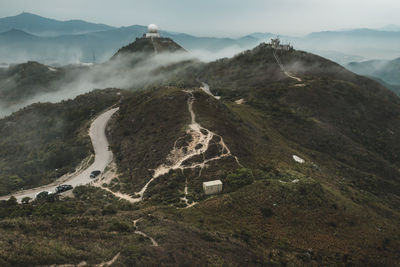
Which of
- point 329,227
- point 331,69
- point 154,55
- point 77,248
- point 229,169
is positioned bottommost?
point 329,227

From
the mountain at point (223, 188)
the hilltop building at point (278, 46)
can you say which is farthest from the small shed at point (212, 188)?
the hilltop building at point (278, 46)

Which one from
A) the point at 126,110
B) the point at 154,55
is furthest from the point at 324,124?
the point at 154,55

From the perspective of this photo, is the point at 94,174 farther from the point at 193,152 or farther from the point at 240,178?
the point at 240,178

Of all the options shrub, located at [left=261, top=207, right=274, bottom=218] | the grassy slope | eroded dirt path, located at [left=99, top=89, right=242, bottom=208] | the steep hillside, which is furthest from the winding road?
shrub, located at [left=261, top=207, right=274, bottom=218]

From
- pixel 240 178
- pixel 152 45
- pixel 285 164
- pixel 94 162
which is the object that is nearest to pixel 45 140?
pixel 94 162

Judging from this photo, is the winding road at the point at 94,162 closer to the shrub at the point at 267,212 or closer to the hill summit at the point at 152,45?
the shrub at the point at 267,212

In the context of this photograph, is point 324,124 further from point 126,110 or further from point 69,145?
point 69,145

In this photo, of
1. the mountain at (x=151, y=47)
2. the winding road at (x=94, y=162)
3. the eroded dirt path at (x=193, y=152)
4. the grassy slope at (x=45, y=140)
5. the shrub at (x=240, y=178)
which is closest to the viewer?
the shrub at (x=240, y=178)

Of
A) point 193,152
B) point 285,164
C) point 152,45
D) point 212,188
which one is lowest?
point 285,164
